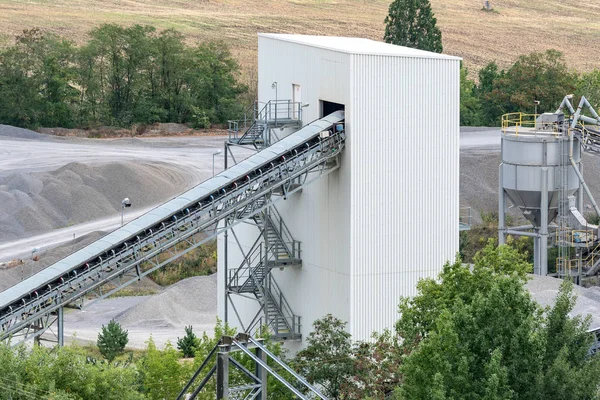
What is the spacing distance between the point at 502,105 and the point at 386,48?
52.7m

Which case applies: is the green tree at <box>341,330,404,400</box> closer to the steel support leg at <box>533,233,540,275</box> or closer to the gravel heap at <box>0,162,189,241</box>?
the steel support leg at <box>533,233,540,275</box>

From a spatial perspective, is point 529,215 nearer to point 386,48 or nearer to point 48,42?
point 386,48

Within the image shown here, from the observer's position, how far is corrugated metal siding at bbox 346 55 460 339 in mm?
41094

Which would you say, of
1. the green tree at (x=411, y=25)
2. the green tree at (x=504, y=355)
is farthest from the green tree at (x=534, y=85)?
the green tree at (x=504, y=355)

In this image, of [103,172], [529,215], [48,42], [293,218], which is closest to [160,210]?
[293,218]

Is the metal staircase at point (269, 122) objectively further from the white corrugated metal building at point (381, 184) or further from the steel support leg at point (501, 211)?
the steel support leg at point (501, 211)

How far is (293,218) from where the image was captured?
147 ft

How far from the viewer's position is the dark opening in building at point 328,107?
4316 centimetres

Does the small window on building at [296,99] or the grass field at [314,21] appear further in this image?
the grass field at [314,21]

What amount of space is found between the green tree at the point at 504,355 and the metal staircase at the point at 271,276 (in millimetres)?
14563

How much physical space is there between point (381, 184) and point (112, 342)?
12976mm

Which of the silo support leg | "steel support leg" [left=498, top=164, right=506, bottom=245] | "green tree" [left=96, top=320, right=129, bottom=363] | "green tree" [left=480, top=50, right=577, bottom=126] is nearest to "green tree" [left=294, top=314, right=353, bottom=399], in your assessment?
"green tree" [left=96, top=320, right=129, bottom=363]

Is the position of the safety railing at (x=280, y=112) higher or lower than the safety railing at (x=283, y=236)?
higher

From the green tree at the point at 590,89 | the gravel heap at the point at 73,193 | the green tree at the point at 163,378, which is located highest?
the green tree at the point at 590,89
